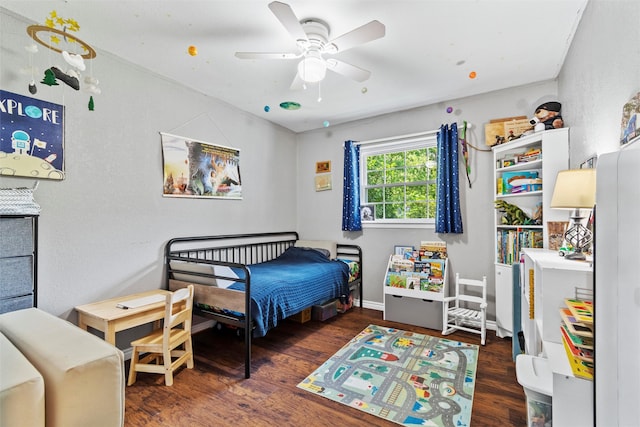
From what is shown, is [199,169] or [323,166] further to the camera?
[323,166]

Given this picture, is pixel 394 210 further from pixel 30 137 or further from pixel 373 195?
pixel 30 137

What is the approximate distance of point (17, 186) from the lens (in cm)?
180

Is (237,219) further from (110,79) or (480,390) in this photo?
(480,390)

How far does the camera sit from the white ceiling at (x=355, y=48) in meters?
1.74

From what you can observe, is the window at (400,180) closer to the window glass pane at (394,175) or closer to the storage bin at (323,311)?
the window glass pane at (394,175)

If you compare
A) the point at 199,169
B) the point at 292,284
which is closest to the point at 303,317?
the point at 292,284

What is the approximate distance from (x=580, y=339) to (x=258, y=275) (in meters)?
2.24

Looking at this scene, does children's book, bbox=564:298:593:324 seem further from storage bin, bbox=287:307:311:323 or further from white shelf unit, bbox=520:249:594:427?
storage bin, bbox=287:307:311:323

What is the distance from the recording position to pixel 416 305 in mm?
3051

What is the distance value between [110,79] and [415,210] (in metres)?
3.12

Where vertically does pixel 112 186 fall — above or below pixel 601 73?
below

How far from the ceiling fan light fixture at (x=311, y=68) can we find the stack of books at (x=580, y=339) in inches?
71.9

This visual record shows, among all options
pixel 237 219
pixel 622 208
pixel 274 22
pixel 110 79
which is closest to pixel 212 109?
pixel 110 79

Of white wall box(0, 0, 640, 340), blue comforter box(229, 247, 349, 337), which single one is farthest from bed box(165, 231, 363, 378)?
white wall box(0, 0, 640, 340)
